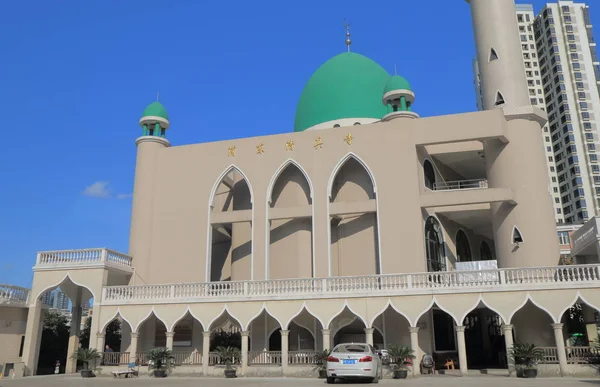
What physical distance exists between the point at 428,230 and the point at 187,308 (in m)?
11.0

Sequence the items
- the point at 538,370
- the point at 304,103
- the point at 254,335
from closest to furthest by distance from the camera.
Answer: the point at 538,370, the point at 254,335, the point at 304,103

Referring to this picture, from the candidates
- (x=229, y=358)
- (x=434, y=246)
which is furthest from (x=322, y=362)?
(x=434, y=246)

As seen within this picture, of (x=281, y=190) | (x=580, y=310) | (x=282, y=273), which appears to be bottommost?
(x=580, y=310)

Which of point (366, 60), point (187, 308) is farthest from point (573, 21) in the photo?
point (187, 308)

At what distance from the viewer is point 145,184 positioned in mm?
25250

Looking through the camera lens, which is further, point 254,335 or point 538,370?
point 254,335

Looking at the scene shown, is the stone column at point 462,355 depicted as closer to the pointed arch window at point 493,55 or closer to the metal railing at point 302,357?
the metal railing at point 302,357

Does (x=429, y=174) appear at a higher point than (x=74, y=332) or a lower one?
higher

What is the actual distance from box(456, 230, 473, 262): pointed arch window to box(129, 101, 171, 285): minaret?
15.3 m

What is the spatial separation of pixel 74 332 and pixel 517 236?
1999 centimetres

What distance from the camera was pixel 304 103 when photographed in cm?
3025

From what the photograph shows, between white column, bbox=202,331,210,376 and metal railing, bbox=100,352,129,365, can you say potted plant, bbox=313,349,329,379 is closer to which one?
white column, bbox=202,331,210,376

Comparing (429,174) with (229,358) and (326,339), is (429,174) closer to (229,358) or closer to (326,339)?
(326,339)

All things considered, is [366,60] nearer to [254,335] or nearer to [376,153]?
[376,153]
